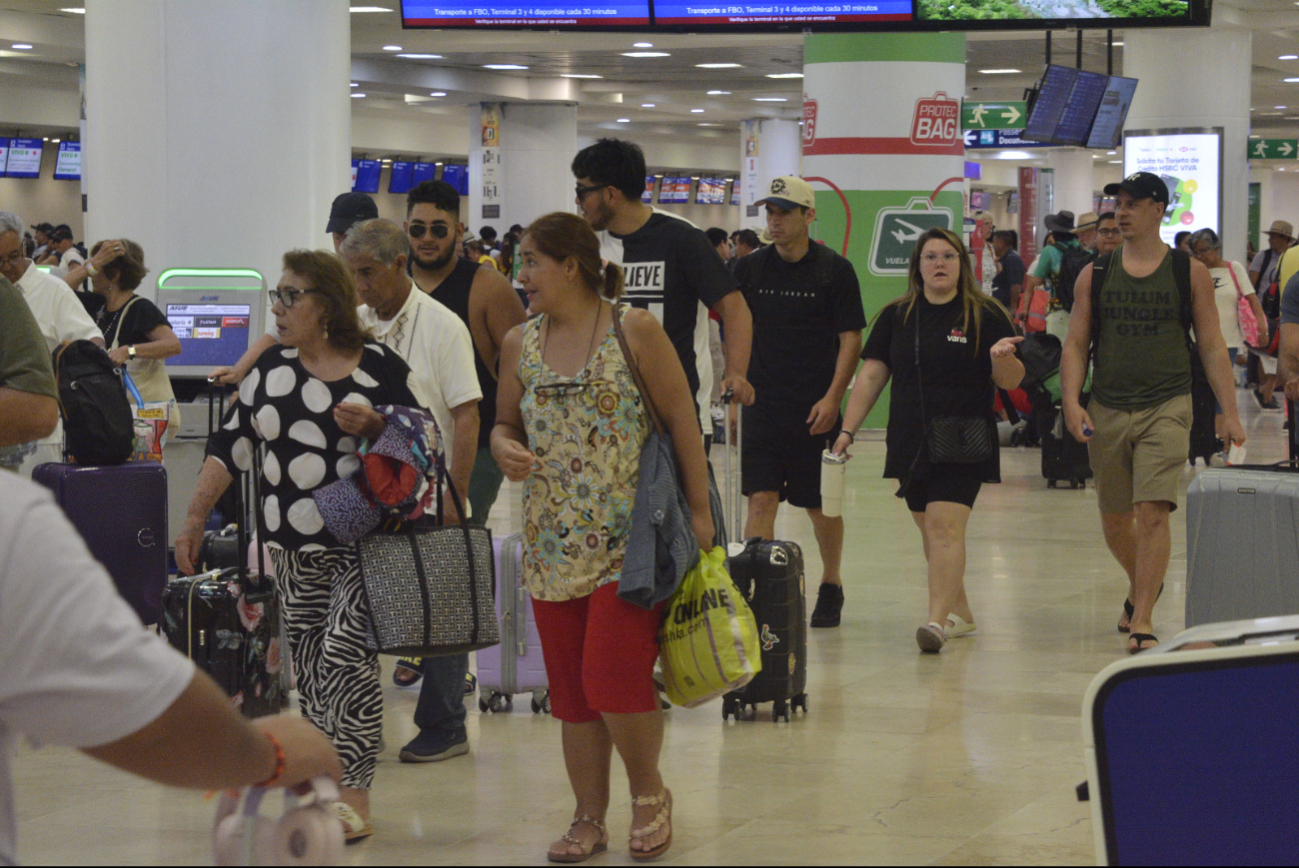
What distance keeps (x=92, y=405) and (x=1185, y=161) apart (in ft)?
43.4

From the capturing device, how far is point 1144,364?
236 inches

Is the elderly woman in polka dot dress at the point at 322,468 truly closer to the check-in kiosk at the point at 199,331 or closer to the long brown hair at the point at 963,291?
the long brown hair at the point at 963,291

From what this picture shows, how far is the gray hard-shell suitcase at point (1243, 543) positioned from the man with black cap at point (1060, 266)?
591cm

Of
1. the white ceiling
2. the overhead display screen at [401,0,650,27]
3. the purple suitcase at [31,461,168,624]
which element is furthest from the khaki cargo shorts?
the white ceiling

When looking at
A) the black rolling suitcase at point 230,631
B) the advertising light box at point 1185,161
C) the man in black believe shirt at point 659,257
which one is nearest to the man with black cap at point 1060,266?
the advertising light box at point 1185,161

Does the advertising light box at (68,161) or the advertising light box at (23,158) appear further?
the advertising light box at (68,161)

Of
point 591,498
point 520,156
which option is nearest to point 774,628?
point 591,498

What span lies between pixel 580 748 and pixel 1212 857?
5.39 feet

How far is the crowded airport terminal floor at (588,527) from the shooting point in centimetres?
242

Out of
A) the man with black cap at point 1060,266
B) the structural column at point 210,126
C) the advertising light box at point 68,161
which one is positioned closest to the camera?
the structural column at point 210,126

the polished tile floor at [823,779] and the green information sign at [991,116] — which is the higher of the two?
the green information sign at [991,116]

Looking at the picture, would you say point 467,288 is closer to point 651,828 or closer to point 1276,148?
point 651,828

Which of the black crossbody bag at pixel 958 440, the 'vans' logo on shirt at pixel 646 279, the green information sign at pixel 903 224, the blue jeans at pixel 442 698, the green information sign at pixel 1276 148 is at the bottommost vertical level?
the blue jeans at pixel 442 698

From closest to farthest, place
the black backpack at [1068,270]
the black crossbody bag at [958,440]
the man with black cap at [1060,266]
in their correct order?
1. the black crossbody bag at [958,440]
2. the black backpack at [1068,270]
3. the man with black cap at [1060,266]
